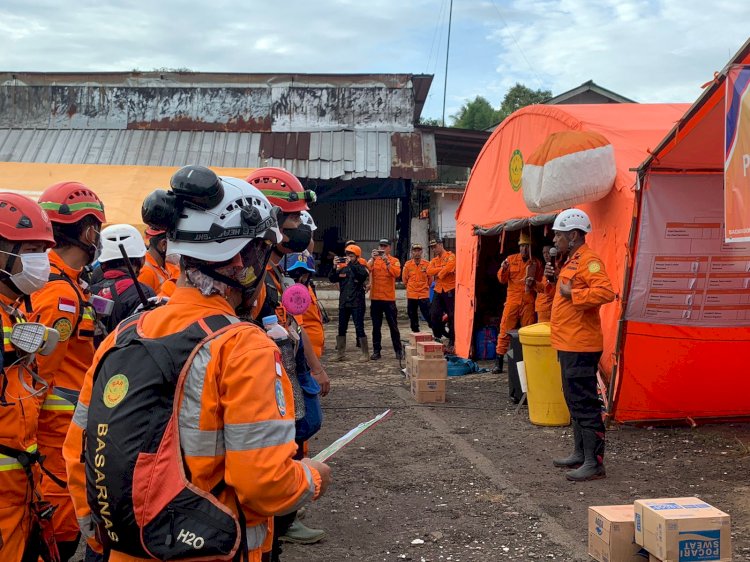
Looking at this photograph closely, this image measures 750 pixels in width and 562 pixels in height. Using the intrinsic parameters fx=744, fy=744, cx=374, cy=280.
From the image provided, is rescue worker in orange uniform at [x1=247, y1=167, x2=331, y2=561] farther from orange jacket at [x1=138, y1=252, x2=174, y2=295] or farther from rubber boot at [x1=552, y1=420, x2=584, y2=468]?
rubber boot at [x1=552, y1=420, x2=584, y2=468]

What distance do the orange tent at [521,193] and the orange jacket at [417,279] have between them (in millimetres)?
1266

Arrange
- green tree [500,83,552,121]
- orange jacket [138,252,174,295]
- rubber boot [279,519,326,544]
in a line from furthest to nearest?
1. green tree [500,83,552,121]
2. orange jacket [138,252,174,295]
3. rubber boot [279,519,326,544]

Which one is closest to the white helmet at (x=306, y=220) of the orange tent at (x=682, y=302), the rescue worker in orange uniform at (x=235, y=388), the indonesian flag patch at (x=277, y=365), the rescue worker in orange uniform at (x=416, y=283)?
the rescue worker in orange uniform at (x=235, y=388)

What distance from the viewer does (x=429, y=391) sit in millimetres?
9609

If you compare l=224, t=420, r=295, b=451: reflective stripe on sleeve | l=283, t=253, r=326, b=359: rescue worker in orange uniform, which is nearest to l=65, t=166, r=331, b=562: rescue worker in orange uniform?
l=224, t=420, r=295, b=451: reflective stripe on sleeve

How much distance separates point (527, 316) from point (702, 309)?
4.04 meters

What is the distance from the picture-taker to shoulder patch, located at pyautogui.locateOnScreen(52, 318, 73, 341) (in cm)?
354

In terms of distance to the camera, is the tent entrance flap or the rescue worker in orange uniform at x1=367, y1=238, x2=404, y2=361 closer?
the tent entrance flap

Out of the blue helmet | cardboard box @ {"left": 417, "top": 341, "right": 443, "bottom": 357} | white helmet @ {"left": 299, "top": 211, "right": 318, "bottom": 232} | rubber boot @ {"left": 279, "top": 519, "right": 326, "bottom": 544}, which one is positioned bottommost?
rubber boot @ {"left": 279, "top": 519, "right": 326, "bottom": 544}

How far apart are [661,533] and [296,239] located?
2462 millimetres

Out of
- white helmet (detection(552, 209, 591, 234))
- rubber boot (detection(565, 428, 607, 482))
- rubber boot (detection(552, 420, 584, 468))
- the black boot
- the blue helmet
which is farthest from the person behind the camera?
the black boot

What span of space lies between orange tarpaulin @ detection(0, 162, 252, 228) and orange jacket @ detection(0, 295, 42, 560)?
8.54 meters

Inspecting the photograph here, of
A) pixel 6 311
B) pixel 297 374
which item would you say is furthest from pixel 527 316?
pixel 6 311

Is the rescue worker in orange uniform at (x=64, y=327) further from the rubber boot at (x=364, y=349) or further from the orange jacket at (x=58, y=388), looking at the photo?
the rubber boot at (x=364, y=349)
